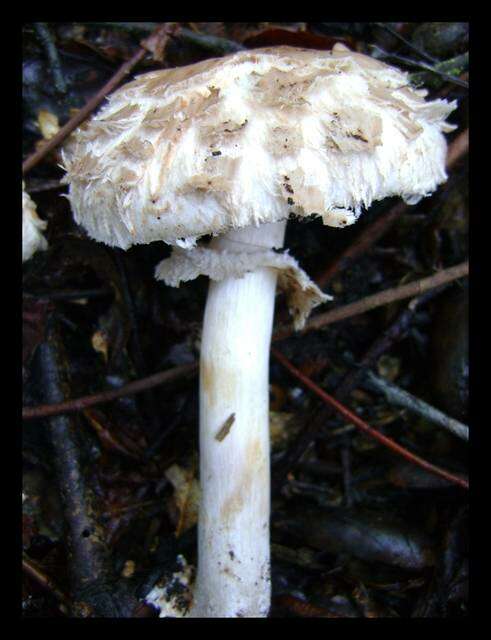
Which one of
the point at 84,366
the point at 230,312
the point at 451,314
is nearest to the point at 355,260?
the point at 451,314

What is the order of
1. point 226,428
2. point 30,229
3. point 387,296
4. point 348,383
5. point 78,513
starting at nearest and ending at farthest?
1. point 226,428
2. point 78,513
3. point 30,229
4. point 387,296
5. point 348,383

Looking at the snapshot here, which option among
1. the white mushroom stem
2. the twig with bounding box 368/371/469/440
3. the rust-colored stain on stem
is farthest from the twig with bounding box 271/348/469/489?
the rust-colored stain on stem

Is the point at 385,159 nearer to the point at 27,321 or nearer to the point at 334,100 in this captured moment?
the point at 334,100

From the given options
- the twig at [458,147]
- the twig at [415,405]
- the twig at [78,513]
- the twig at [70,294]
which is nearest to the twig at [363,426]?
the twig at [415,405]

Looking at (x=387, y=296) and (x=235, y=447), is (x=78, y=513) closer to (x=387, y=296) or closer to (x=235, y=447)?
(x=235, y=447)

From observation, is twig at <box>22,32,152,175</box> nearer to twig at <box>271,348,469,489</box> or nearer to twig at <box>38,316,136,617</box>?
twig at <box>38,316,136,617</box>

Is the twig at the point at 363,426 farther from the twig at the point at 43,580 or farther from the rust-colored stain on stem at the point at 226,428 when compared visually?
the twig at the point at 43,580

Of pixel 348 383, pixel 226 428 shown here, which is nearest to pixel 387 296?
pixel 348 383

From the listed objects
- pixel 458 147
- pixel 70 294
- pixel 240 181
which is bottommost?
pixel 70 294
